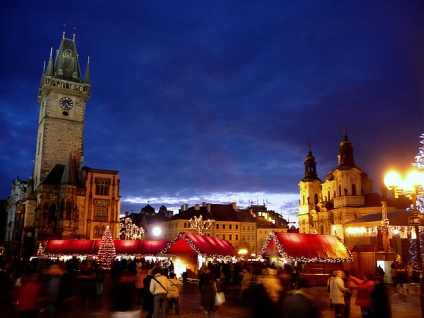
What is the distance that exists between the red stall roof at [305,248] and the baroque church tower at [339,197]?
4162 centimetres

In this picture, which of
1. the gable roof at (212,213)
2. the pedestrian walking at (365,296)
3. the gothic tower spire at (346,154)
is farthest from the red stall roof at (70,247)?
the gothic tower spire at (346,154)

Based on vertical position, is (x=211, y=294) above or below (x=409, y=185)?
below

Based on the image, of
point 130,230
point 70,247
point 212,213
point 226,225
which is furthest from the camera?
point 212,213

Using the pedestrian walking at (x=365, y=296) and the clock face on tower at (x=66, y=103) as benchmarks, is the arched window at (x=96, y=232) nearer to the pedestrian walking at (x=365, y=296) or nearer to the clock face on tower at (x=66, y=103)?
the clock face on tower at (x=66, y=103)

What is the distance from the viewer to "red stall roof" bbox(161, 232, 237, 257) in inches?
1218

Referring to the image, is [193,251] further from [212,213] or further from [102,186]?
[212,213]

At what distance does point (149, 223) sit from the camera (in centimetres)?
9762

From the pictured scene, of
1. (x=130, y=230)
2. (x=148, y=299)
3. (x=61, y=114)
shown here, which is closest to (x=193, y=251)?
(x=148, y=299)

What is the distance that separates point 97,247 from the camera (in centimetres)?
4178

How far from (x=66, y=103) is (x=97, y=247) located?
1297 inches

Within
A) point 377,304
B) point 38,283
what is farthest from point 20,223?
point 377,304

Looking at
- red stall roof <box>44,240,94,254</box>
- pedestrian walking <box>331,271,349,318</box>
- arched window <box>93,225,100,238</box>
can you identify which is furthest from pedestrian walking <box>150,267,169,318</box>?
arched window <box>93,225,100,238</box>

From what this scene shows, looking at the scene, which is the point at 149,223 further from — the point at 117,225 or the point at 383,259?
the point at 383,259

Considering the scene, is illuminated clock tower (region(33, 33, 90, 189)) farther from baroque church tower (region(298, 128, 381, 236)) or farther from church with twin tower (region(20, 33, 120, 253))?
baroque church tower (region(298, 128, 381, 236))
